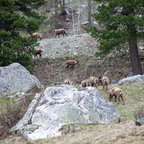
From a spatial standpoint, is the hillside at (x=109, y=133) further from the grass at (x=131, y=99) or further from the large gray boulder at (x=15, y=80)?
the large gray boulder at (x=15, y=80)

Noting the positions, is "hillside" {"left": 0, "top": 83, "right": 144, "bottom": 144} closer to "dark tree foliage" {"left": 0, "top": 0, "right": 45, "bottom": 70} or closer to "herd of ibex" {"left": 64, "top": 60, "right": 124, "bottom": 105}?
"herd of ibex" {"left": 64, "top": 60, "right": 124, "bottom": 105}

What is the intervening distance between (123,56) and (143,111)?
43.7ft

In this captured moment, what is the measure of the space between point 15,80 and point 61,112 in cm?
789

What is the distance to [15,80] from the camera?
15.0 metres

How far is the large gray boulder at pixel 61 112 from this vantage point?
7320mm

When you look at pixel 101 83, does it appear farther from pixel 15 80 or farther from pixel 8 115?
pixel 8 115

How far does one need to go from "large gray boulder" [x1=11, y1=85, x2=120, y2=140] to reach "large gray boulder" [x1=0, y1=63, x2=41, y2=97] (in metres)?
5.73

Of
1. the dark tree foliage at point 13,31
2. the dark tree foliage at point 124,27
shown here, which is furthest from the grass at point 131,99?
the dark tree foliage at point 13,31

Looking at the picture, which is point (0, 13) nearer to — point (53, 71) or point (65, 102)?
point (53, 71)

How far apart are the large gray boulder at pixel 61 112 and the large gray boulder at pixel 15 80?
5.73 metres

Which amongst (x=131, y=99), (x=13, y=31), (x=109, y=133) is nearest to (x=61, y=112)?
(x=109, y=133)

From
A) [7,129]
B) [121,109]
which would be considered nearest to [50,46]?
[121,109]

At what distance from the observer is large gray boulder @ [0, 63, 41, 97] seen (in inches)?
569

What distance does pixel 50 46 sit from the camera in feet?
83.8
